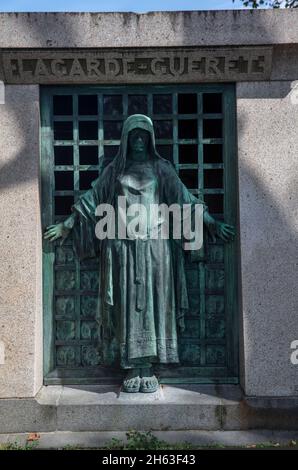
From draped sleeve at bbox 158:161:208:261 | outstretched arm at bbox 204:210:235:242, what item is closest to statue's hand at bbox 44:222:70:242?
draped sleeve at bbox 158:161:208:261

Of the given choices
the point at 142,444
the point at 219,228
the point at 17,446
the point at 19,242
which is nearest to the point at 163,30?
the point at 219,228

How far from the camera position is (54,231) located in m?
5.34

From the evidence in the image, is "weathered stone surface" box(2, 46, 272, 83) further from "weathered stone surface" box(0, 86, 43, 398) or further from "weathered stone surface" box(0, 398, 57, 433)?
"weathered stone surface" box(0, 398, 57, 433)

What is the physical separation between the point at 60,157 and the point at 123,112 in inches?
32.4

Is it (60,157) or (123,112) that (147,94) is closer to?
(123,112)

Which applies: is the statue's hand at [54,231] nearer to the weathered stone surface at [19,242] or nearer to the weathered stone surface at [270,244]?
the weathered stone surface at [19,242]

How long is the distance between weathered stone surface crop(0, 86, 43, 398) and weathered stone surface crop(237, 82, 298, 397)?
2.10 meters

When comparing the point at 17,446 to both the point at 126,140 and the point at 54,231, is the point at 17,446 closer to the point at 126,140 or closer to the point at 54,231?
the point at 54,231

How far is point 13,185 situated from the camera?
5.22 meters

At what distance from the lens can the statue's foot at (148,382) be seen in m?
5.18

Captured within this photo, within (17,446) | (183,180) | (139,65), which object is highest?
(139,65)

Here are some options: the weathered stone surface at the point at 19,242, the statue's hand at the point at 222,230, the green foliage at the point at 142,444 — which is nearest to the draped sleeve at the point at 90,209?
the weathered stone surface at the point at 19,242

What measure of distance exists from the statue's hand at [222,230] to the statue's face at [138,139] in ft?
3.50

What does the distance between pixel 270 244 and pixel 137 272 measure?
136 cm
